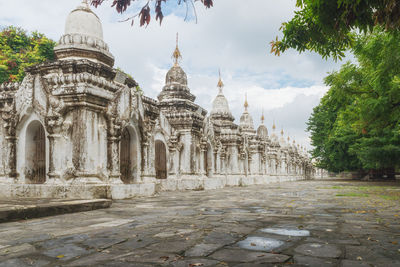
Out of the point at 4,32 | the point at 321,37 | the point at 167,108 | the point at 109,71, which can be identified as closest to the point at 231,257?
the point at 321,37

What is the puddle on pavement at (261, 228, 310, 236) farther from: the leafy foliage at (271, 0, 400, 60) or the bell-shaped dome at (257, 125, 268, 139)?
the bell-shaped dome at (257, 125, 268, 139)

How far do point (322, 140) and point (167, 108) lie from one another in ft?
84.5

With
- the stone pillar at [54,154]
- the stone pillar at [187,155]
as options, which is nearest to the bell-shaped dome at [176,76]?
the stone pillar at [187,155]

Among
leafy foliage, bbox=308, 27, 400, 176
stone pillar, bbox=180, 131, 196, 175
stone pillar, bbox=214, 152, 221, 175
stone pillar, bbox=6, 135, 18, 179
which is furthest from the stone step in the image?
stone pillar, bbox=214, 152, 221, 175

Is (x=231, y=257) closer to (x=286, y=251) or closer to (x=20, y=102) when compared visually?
(x=286, y=251)

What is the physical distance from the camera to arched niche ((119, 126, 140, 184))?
362 inches

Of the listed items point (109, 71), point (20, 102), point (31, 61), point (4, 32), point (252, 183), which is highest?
point (4, 32)

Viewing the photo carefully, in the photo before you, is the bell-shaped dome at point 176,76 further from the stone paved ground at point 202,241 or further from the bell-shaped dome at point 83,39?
the stone paved ground at point 202,241

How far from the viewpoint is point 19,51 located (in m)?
26.5

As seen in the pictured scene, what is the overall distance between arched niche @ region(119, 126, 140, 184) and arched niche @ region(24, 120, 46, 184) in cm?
194

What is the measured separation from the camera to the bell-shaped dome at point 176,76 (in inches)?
581

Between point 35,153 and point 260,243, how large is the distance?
712cm

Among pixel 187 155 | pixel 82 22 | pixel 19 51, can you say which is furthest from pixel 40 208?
pixel 19 51

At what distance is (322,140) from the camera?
3544 cm
